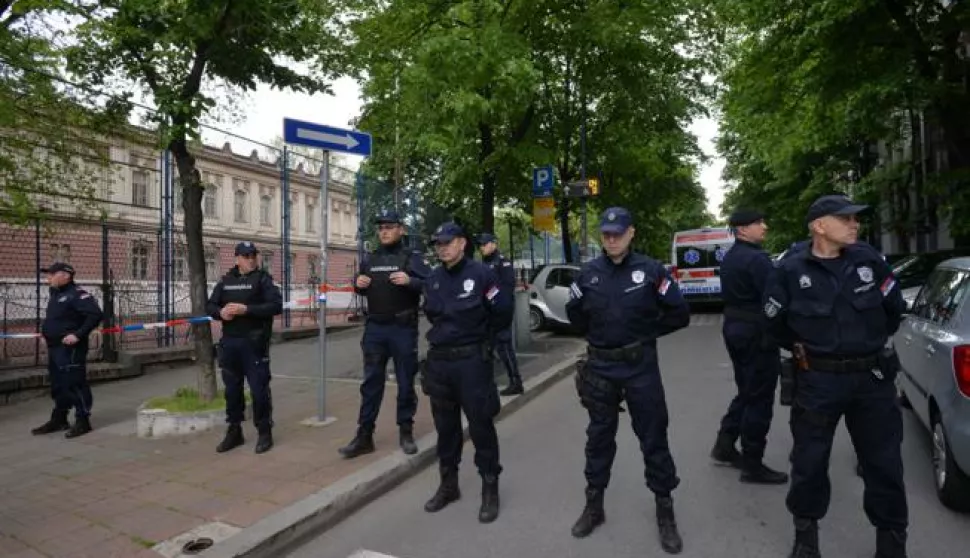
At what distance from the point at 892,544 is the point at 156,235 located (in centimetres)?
1043

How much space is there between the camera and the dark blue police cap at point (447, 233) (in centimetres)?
425

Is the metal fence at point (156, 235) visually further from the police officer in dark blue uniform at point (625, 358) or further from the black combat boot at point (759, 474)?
the black combat boot at point (759, 474)

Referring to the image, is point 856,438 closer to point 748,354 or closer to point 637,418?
point 637,418

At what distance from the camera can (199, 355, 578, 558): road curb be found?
364 centimetres

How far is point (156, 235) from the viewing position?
1035cm

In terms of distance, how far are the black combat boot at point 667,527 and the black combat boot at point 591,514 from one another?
1.11ft

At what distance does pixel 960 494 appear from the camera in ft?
12.5

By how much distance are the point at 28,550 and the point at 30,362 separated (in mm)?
6130

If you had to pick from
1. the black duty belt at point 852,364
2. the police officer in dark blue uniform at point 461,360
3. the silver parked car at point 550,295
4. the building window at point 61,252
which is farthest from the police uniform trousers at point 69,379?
the silver parked car at point 550,295

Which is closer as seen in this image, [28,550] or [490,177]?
[28,550]

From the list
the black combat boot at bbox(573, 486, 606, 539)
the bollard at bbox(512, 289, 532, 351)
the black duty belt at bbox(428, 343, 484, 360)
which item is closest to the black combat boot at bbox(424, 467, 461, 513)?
the black duty belt at bbox(428, 343, 484, 360)

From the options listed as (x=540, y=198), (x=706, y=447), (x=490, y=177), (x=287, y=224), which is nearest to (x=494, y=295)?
(x=706, y=447)

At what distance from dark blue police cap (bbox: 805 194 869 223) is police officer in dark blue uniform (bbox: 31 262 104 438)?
655 cm

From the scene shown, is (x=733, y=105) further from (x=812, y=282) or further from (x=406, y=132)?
(x=812, y=282)
